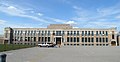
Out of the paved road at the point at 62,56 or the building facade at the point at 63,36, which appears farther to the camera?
the building facade at the point at 63,36

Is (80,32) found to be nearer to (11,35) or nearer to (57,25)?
(57,25)

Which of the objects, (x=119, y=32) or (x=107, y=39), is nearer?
(x=107, y=39)

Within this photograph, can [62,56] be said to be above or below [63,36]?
above

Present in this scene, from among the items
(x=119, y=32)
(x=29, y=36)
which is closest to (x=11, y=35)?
(x=29, y=36)

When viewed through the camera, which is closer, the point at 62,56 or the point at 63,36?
the point at 62,56

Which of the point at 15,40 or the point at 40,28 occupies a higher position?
the point at 40,28

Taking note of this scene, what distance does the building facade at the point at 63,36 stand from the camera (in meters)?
112

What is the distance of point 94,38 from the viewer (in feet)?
370

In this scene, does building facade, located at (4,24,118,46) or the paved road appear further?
building facade, located at (4,24,118,46)

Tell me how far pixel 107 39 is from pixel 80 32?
16.7 m

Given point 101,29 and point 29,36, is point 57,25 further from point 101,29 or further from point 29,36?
point 101,29

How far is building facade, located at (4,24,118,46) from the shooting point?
112 meters

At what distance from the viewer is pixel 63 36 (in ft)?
378

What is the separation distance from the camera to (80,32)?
377 feet
